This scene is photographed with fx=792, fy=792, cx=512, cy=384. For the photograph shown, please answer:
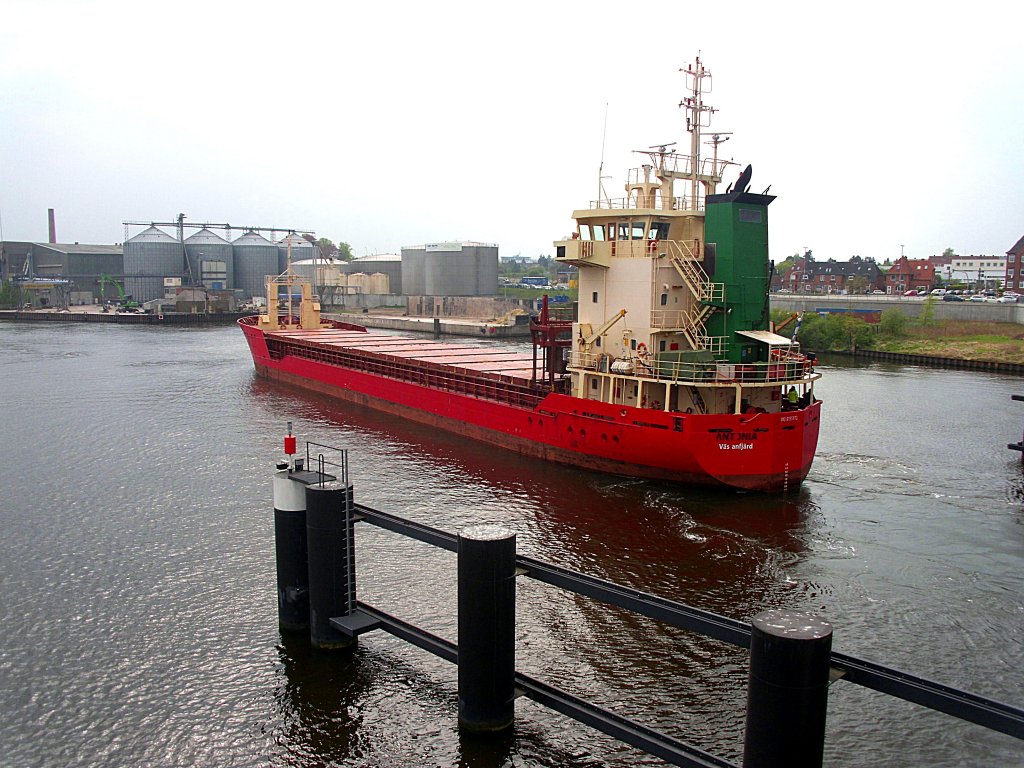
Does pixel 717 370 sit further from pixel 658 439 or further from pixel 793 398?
pixel 793 398

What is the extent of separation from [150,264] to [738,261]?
113 m

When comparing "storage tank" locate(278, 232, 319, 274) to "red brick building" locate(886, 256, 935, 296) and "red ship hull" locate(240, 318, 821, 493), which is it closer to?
"red brick building" locate(886, 256, 935, 296)

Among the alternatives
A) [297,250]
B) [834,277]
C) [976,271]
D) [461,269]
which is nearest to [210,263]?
[297,250]

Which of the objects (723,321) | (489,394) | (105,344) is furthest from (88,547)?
(105,344)

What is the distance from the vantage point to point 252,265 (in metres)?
122

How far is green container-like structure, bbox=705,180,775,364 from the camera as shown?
Answer: 73.2ft

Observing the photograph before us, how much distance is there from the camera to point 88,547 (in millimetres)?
18562

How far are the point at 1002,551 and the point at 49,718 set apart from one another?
1936 cm

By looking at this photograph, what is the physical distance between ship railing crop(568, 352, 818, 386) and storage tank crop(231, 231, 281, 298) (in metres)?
108

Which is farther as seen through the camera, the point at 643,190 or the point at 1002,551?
the point at 643,190

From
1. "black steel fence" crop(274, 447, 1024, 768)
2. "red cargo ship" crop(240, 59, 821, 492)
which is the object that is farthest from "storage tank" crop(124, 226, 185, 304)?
"black steel fence" crop(274, 447, 1024, 768)

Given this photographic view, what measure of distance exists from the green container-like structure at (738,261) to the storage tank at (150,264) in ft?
358

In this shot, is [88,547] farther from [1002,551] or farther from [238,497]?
[1002,551]

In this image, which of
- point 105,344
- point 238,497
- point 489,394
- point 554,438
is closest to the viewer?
point 238,497
